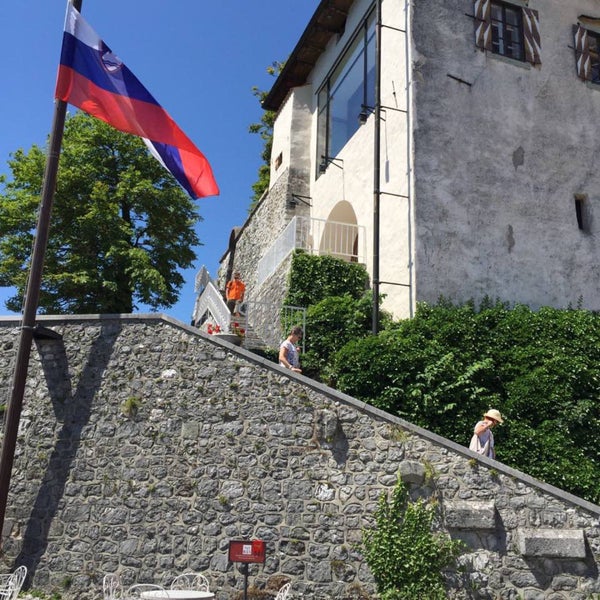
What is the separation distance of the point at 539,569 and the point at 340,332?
5.53m

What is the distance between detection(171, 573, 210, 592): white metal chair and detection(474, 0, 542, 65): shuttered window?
11.5m

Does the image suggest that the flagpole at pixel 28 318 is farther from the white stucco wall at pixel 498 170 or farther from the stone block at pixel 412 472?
the white stucco wall at pixel 498 170

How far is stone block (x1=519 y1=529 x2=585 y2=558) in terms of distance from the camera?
26.2ft

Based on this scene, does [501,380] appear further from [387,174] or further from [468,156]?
[387,174]

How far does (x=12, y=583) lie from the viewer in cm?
749

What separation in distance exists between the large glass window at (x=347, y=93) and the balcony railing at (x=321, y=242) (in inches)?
82.8

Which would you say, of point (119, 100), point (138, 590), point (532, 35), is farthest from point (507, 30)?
point (138, 590)

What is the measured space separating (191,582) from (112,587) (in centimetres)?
88

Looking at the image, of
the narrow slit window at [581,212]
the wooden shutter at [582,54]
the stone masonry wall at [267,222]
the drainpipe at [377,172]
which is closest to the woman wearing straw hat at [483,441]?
the drainpipe at [377,172]

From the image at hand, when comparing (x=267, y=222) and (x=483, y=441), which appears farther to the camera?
(x=267, y=222)

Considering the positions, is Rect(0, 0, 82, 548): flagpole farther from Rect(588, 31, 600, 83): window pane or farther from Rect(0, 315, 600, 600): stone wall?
Rect(588, 31, 600, 83): window pane

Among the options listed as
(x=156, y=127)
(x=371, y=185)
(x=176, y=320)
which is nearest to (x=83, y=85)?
(x=156, y=127)

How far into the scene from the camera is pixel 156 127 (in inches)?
353

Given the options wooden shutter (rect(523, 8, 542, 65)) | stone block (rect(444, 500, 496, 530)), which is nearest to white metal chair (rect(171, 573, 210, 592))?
stone block (rect(444, 500, 496, 530))
